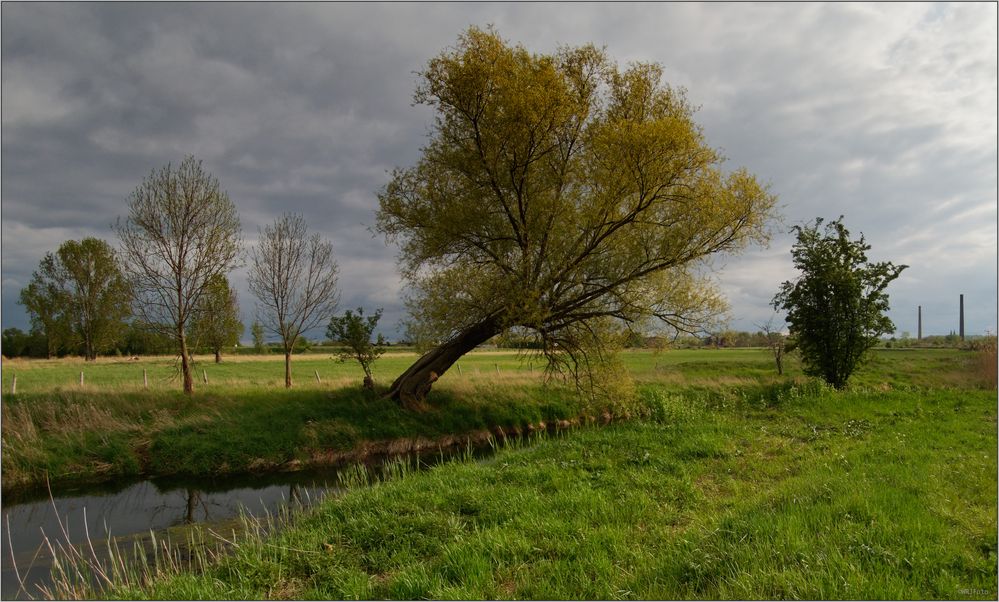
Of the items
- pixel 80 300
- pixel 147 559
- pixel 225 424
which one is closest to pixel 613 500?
pixel 147 559

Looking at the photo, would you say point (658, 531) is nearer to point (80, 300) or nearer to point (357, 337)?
point (357, 337)

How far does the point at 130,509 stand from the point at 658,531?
11733 mm

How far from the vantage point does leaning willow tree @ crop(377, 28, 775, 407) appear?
14742 mm

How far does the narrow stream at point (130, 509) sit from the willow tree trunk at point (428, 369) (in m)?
4.20

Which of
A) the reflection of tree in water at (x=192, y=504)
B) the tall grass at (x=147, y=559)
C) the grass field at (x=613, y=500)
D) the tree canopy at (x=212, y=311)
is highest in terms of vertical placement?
the tree canopy at (x=212, y=311)

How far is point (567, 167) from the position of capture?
16.7 metres

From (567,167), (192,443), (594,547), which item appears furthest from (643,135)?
(192,443)

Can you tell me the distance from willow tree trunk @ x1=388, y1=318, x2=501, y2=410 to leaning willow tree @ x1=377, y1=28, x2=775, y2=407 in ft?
0.36

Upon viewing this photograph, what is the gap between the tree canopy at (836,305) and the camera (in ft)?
72.2

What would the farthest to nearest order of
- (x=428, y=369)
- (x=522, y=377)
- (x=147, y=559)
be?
(x=522, y=377) → (x=428, y=369) → (x=147, y=559)

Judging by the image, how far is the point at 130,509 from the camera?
1133 cm

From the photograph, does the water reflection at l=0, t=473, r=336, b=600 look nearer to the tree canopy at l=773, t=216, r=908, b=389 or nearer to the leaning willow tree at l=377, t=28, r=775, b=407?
the leaning willow tree at l=377, t=28, r=775, b=407

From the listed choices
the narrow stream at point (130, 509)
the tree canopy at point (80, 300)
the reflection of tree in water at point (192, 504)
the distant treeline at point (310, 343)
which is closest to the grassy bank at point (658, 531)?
the narrow stream at point (130, 509)

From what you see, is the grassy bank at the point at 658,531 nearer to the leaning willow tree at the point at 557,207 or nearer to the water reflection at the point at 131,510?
the water reflection at the point at 131,510
